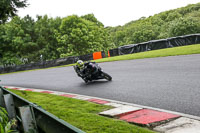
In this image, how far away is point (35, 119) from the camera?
2.95 metres

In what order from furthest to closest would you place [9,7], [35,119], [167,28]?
[167,28]
[9,7]
[35,119]

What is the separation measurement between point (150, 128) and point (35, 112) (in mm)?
2054

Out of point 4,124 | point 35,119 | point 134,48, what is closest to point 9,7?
point 4,124

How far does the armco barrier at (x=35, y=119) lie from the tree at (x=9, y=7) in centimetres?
803

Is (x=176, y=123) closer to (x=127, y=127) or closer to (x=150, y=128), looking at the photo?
(x=150, y=128)

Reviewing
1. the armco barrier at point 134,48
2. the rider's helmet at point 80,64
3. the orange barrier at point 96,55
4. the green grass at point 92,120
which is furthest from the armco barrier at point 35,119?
the orange barrier at point 96,55

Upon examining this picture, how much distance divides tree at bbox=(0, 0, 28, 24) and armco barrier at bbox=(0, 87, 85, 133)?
8028 millimetres

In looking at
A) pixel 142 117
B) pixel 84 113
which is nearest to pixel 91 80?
pixel 84 113

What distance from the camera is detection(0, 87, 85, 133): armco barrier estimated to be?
198 cm

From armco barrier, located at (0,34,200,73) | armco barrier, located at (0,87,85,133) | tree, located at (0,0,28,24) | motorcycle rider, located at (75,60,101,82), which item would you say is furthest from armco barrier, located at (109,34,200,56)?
armco barrier, located at (0,87,85,133)

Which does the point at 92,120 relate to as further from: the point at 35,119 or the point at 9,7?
the point at 9,7

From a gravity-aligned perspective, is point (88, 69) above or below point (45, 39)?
below

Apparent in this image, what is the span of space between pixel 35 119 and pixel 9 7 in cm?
1017

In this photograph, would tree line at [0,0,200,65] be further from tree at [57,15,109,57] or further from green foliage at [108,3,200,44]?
green foliage at [108,3,200,44]
